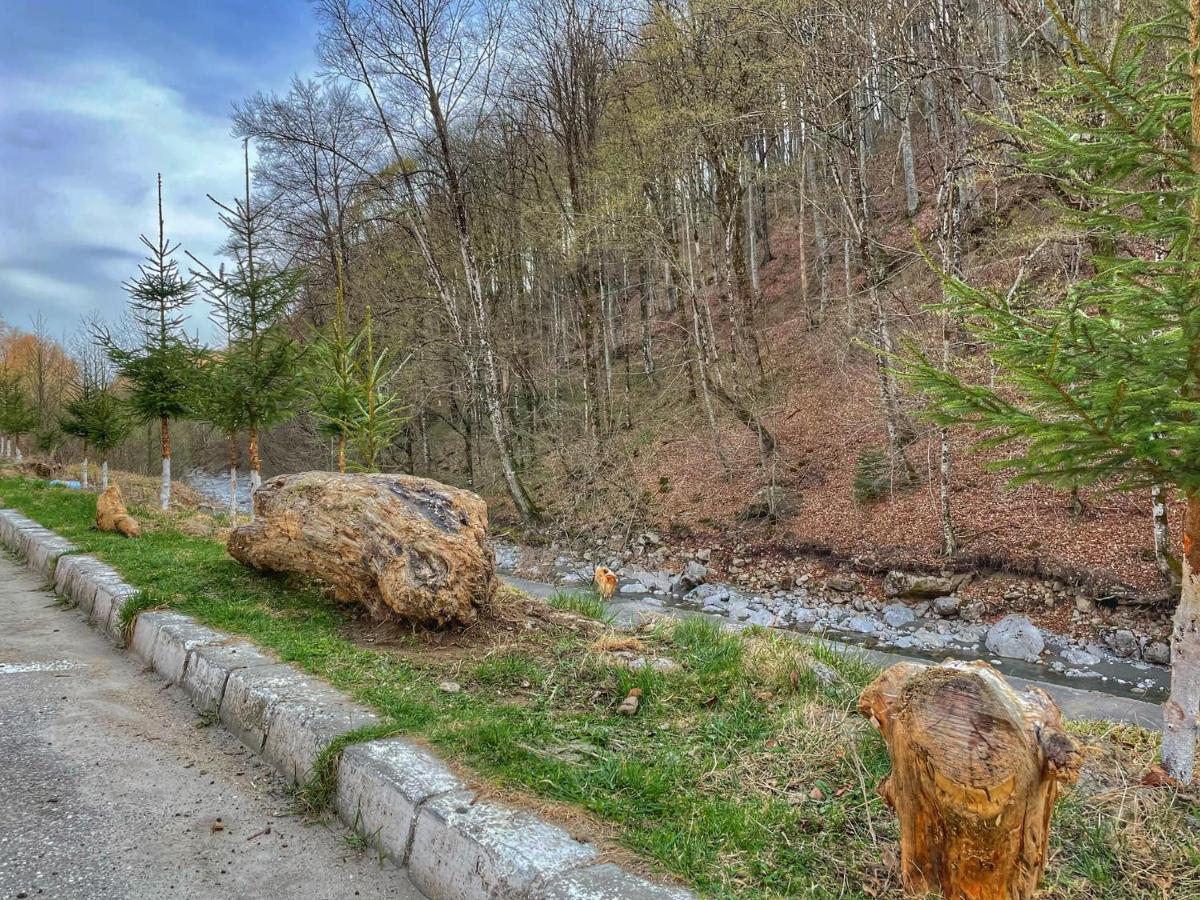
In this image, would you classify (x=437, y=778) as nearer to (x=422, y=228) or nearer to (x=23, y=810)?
(x=23, y=810)

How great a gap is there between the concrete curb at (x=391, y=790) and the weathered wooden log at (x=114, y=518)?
186 inches

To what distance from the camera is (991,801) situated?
1852 millimetres

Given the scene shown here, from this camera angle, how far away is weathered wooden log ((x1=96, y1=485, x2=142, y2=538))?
338 inches

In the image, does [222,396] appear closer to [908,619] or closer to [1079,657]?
[908,619]

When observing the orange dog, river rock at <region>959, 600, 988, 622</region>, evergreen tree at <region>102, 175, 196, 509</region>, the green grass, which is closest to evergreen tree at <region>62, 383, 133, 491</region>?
Result: evergreen tree at <region>102, 175, 196, 509</region>

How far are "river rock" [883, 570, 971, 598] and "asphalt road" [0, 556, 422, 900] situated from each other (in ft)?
29.3

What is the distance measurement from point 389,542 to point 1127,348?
4196mm

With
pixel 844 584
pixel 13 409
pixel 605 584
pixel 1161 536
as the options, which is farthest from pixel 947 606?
pixel 13 409

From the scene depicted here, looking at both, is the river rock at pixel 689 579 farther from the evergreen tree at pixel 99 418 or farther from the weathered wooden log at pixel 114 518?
the evergreen tree at pixel 99 418

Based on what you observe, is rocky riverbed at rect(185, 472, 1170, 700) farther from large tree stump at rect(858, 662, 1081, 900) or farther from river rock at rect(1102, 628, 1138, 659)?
large tree stump at rect(858, 662, 1081, 900)

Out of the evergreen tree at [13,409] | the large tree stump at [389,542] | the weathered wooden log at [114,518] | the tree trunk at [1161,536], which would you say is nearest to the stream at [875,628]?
the tree trunk at [1161,536]

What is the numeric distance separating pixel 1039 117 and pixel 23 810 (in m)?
5.18

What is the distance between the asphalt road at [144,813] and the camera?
7.93 ft

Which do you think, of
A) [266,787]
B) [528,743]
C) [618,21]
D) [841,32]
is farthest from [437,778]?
[618,21]
